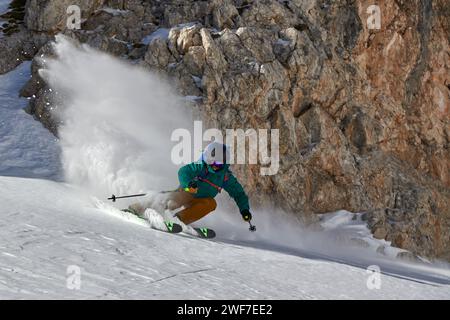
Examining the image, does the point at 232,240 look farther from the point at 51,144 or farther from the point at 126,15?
the point at 126,15

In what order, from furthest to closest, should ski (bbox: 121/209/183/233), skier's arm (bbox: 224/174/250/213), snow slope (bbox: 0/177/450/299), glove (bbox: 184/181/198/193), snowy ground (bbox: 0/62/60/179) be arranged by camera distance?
snowy ground (bbox: 0/62/60/179) < skier's arm (bbox: 224/174/250/213) < glove (bbox: 184/181/198/193) < ski (bbox: 121/209/183/233) < snow slope (bbox: 0/177/450/299)

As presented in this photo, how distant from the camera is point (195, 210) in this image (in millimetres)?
8750

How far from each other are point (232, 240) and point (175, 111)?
810 centimetres

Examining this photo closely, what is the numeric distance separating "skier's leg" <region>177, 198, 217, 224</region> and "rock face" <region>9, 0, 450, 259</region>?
735 centimetres

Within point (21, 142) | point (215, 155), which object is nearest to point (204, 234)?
point (215, 155)

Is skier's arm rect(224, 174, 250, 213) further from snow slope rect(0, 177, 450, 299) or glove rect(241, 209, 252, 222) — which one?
snow slope rect(0, 177, 450, 299)

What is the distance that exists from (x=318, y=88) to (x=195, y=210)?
11.8 m

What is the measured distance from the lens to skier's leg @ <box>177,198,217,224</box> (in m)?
8.70

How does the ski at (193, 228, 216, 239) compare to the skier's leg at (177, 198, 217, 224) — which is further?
the skier's leg at (177, 198, 217, 224)

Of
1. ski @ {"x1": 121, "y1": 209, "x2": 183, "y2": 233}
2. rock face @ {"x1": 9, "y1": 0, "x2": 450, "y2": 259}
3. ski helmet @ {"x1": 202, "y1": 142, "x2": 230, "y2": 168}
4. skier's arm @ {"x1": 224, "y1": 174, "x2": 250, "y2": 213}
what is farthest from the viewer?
rock face @ {"x1": 9, "y1": 0, "x2": 450, "y2": 259}

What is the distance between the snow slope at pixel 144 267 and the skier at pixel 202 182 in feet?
3.31

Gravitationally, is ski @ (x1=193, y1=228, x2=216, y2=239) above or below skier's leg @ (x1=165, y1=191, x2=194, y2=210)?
below

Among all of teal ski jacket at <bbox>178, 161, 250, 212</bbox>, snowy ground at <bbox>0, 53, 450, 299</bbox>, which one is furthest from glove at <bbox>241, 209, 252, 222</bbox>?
snowy ground at <bbox>0, 53, 450, 299</bbox>
